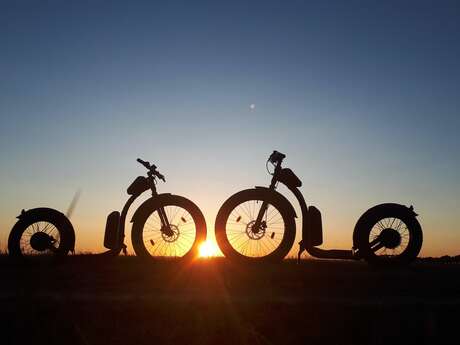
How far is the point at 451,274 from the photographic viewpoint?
6.64 meters

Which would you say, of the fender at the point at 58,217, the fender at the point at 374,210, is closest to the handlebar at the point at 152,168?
the fender at the point at 58,217

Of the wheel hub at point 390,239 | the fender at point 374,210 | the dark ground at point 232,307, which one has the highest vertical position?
the fender at point 374,210

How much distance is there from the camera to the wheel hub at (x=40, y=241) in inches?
298

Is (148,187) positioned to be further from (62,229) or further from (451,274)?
(451,274)

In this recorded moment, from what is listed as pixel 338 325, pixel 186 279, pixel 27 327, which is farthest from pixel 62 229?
pixel 338 325

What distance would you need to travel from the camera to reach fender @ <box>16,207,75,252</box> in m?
7.58

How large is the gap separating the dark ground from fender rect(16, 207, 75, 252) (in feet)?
3.50

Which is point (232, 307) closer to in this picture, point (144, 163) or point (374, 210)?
point (374, 210)

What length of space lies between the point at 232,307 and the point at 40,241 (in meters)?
4.13

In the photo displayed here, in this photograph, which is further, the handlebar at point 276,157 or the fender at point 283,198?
the handlebar at point 276,157

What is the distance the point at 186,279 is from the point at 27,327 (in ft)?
7.34

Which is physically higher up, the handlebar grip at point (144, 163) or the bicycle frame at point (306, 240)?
the handlebar grip at point (144, 163)

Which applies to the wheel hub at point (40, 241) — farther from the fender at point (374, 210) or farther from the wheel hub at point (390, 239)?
the wheel hub at point (390, 239)

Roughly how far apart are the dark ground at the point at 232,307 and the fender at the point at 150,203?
1400 millimetres
